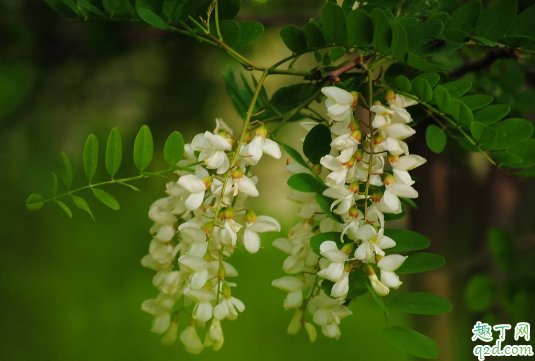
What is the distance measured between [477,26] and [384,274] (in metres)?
0.19

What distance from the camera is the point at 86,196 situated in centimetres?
133

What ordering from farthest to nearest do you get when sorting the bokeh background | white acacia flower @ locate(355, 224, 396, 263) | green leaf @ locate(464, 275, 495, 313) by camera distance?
1. the bokeh background
2. green leaf @ locate(464, 275, 495, 313)
3. white acacia flower @ locate(355, 224, 396, 263)

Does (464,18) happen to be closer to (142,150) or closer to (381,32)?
(381,32)

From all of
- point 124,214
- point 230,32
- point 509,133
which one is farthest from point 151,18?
point 124,214

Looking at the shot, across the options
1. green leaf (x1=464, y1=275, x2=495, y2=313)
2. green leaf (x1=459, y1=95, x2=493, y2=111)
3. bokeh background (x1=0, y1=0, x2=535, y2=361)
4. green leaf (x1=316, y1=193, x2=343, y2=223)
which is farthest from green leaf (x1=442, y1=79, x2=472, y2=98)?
bokeh background (x1=0, y1=0, x2=535, y2=361)

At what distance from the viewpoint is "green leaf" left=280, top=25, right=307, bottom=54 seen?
1.28 feet

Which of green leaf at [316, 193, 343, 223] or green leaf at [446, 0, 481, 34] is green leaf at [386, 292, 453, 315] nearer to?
green leaf at [316, 193, 343, 223]

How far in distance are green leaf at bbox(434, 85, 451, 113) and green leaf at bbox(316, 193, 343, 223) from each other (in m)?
0.10

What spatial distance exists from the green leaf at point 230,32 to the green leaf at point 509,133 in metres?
0.19

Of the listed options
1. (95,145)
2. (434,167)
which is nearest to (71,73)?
(434,167)

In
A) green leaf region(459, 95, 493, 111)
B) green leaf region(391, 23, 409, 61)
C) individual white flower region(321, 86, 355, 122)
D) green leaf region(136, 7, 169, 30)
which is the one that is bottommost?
green leaf region(459, 95, 493, 111)

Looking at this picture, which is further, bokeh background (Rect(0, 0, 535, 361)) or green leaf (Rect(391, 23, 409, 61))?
bokeh background (Rect(0, 0, 535, 361))

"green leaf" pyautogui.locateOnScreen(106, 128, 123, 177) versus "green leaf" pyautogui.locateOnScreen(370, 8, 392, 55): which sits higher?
"green leaf" pyautogui.locateOnScreen(370, 8, 392, 55)

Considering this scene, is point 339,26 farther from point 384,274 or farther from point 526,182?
point 526,182
